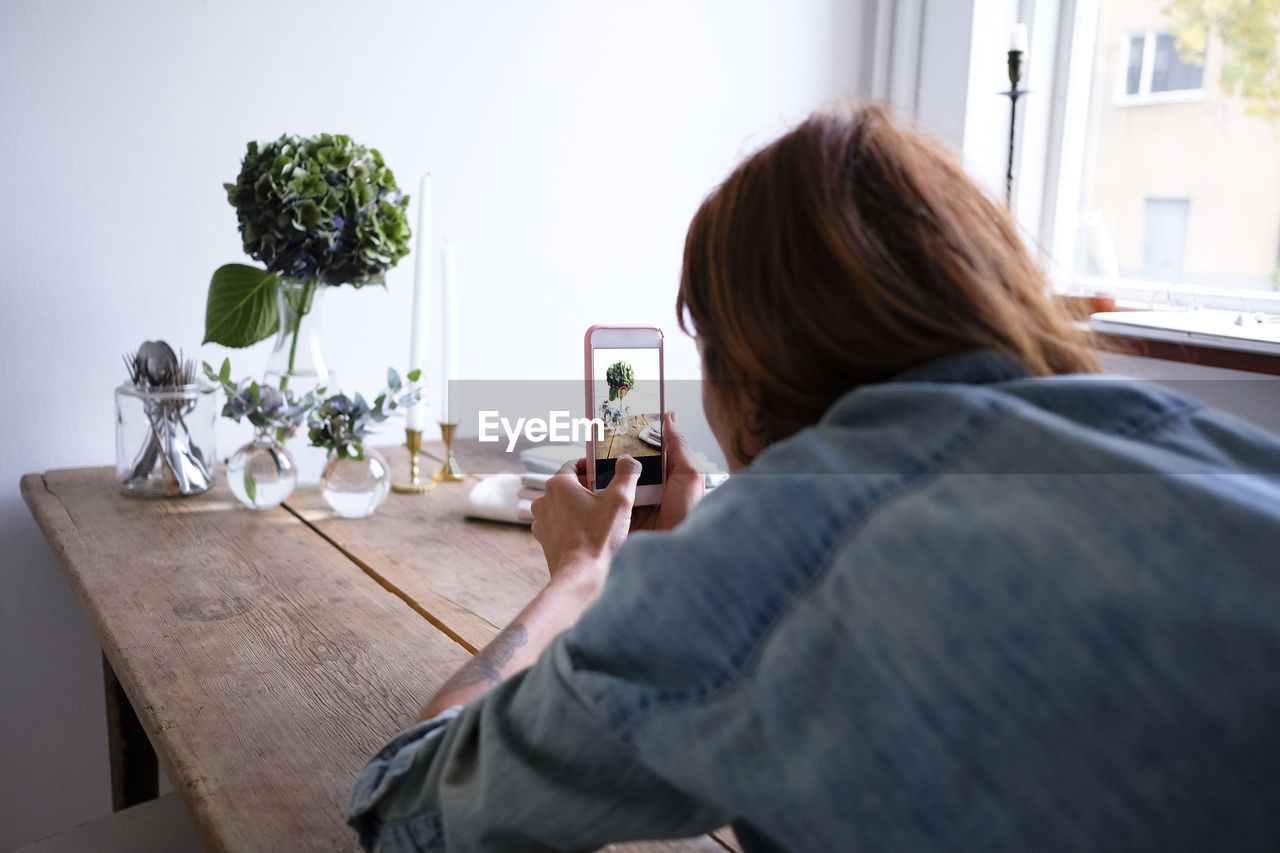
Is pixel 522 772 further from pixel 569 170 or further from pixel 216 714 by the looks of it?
pixel 569 170

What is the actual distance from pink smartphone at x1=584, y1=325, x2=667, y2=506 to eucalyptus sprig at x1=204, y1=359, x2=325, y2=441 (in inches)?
17.4

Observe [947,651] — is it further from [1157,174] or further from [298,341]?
[1157,174]

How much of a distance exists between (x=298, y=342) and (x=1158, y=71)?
5.63 ft

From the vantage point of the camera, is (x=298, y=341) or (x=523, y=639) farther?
(x=298, y=341)

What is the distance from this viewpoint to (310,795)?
0.61 metres

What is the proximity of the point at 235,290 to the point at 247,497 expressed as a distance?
0.25 metres

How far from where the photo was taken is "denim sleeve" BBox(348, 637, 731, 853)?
426mm

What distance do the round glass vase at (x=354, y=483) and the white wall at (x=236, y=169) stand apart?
0.40 m

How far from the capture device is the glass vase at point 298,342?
1264 millimetres

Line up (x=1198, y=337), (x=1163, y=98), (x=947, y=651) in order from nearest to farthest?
(x=947, y=651)
(x=1198, y=337)
(x=1163, y=98)

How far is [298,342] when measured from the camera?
1.30 meters

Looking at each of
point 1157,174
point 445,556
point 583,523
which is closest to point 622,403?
point 583,523

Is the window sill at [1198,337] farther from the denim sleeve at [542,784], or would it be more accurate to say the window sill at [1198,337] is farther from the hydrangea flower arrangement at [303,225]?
the denim sleeve at [542,784]

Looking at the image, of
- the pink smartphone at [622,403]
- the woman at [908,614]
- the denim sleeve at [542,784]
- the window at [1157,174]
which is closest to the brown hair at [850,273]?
the woman at [908,614]
